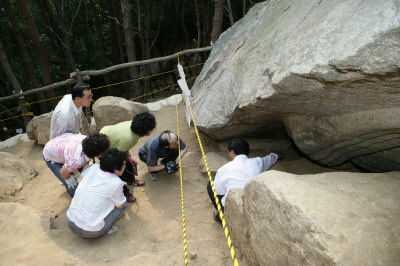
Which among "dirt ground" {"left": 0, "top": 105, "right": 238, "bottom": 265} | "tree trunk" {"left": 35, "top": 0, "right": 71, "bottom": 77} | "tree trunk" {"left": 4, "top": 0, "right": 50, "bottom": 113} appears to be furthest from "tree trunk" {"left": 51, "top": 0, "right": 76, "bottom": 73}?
"dirt ground" {"left": 0, "top": 105, "right": 238, "bottom": 265}

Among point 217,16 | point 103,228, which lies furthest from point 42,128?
point 217,16

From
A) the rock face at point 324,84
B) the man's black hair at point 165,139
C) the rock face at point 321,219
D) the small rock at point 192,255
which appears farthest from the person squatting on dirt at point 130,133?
the rock face at point 321,219

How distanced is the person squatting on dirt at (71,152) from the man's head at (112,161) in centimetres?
15

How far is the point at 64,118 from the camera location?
3.38 meters

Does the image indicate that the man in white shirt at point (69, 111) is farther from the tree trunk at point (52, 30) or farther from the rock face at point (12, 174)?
the tree trunk at point (52, 30)

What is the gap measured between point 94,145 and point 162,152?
1039 millimetres

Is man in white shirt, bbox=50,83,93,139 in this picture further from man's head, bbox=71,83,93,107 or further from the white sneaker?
the white sneaker

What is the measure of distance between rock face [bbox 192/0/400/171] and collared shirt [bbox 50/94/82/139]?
5.49ft

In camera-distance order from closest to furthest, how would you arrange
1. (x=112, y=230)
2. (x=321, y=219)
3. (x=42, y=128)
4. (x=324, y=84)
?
(x=321, y=219)
(x=324, y=84)
(x=112, y=230)
(x=42, y=128)

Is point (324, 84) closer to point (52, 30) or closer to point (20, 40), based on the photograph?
point (20, 40)

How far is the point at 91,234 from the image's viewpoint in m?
2.89

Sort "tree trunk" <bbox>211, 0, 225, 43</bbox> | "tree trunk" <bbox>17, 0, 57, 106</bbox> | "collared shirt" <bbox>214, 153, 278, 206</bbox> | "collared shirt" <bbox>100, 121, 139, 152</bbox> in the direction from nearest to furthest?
"collared shirt" <bbox>214, 153, 278, 206</bbox>
"collared shirt" <bbox>100, 121, 139, 152</bbox>
"tree trunk" <bbox>211, 0, 225, 43</bbox>
"tree trunk" <bbox>17, 0, 57, 106</bbox>

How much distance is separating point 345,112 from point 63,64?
409 inches

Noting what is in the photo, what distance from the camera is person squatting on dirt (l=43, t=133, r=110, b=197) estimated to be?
9.93 ft
